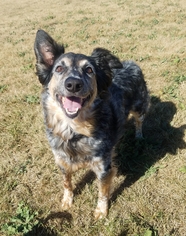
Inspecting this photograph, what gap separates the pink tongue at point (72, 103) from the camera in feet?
10.6

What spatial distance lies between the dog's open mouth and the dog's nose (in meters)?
0.26

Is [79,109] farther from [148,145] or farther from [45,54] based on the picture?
[148,145]

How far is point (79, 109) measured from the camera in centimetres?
324

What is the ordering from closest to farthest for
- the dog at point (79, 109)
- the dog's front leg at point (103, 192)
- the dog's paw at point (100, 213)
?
the dog at point (79, 109) → the dog's front leg at point (103, 192) → the dog's paw at point (100, 213)

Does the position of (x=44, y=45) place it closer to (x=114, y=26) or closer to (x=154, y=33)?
(x=154, y=33)

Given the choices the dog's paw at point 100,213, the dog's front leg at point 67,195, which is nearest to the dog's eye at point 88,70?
the dog's front leg at point 67,195

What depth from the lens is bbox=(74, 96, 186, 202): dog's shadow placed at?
15.4ft

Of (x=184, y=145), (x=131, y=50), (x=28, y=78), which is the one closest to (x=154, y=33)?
(x=131, y=50)

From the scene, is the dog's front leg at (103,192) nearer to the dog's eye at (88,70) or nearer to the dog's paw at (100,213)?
the dog's paw at (100,213)

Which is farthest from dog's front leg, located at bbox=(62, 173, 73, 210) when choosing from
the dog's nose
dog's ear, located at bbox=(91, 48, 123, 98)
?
the dog's nose

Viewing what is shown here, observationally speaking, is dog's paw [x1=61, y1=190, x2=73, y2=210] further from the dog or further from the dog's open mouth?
the dog's open mouth

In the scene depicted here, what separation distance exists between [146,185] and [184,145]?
1.39 m

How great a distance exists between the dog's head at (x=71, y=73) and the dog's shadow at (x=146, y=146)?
1.81 m

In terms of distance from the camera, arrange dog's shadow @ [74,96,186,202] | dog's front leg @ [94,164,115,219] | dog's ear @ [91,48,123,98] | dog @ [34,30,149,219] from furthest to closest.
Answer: dog's shadow @ [74,96,186,202]
dog's front leg @ [94,164,115,219]
dog's ear @ [91,48,123,98]
dog @ [34,30,149,219]
